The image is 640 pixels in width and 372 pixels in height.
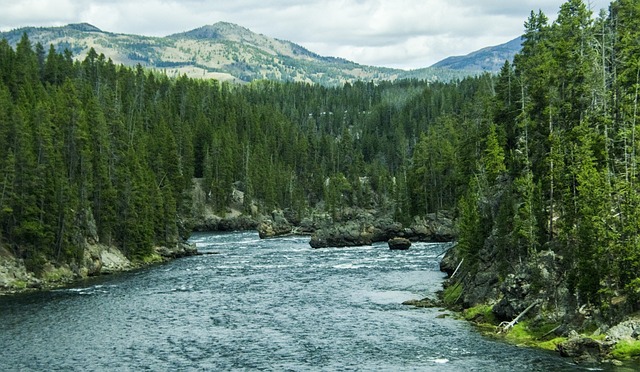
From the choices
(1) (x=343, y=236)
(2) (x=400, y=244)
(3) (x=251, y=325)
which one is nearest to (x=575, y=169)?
(3) (x=251, y=325)

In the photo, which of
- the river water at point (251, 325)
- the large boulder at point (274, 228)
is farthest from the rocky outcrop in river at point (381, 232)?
the river water at point (251, 325)

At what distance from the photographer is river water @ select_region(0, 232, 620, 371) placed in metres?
56.4

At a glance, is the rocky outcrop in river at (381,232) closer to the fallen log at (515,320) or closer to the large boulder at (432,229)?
the large boulder at (432,229)

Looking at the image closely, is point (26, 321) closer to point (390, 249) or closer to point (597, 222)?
point (597, 222)

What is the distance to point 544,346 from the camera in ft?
189

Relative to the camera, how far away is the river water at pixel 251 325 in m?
56.4

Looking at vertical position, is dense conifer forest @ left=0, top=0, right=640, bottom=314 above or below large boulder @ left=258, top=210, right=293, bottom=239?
above

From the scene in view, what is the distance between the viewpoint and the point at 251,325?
71250 millimetres

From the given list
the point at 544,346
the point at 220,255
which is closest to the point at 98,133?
the point at 220,255

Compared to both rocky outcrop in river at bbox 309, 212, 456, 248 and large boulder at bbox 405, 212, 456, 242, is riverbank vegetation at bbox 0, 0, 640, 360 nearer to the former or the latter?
large boulder at bbox 405, 212, 456, 242

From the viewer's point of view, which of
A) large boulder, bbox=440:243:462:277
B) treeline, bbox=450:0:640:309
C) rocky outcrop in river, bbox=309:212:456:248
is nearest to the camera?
treeline, bbox=450:0:640:309

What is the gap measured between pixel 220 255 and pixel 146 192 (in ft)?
63.2

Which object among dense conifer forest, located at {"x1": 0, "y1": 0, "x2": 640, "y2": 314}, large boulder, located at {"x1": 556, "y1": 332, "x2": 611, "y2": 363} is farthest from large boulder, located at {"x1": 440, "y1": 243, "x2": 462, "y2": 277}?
large boulder, located at {"x1": 556, "y1": 332, "x2": 611, "y2": 363}

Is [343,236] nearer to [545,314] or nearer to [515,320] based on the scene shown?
[515,320]
